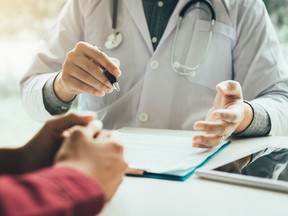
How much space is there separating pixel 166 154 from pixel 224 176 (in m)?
0.14

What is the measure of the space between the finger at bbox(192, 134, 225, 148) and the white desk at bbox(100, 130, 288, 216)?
130 mm

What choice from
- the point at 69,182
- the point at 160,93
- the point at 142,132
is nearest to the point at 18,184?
the point at 69,182

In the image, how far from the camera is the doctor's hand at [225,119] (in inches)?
32.9

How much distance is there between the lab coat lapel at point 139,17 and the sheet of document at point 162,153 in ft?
1.00

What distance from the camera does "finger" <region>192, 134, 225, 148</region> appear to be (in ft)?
2.72

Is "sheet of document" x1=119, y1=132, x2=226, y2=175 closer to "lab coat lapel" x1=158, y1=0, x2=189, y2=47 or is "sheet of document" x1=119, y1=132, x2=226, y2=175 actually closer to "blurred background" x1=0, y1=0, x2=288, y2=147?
"lab coat lapel" x1=158, y1=0, x2=189, y2=47

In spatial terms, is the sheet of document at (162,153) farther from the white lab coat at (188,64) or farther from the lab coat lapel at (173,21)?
the lab coat lapel at (173,21)

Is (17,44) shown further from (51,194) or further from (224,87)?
(51,194)

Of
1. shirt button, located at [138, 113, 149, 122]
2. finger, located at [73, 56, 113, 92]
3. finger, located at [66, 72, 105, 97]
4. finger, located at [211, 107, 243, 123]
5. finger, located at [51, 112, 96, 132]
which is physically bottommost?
shirt button, located at [138, 113, 149, 122]

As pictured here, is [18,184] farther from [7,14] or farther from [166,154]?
[7,14]

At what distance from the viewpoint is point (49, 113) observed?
1146mm

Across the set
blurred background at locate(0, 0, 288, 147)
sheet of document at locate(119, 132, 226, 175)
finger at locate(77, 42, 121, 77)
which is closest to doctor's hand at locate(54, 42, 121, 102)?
finger at locate(77, 42, 121, 77)

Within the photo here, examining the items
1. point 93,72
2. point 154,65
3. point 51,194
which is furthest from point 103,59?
point 51,194

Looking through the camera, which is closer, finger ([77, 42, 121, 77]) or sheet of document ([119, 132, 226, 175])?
sheet of document ([119, 132, 226, 175])
